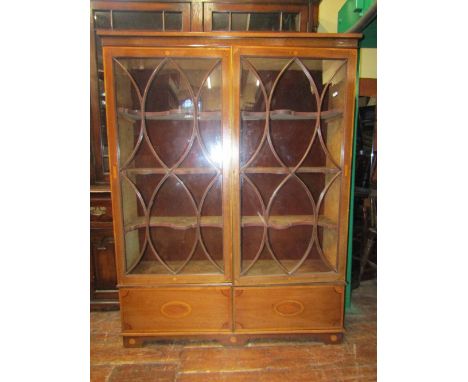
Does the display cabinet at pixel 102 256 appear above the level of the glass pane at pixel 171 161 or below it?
below

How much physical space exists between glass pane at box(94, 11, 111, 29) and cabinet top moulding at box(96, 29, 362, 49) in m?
0.56

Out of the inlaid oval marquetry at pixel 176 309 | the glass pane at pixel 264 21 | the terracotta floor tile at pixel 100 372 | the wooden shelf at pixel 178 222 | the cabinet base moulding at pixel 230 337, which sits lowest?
the terracotta floor tile at pixel 100 372

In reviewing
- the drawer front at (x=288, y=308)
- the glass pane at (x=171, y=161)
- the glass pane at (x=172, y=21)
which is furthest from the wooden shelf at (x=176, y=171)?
the glass pane at (x=172, y=21)

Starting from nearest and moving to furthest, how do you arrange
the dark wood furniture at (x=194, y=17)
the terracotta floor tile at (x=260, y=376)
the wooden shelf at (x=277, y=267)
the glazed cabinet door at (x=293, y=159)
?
1. the terracotta floor tile at (x=260, y=376)
2. the glazed cabinet door at (x=293, y=159)
3. the wooden shelf at (x=277, y=267)
4. the dark wood furniture at (x=194, y=17)

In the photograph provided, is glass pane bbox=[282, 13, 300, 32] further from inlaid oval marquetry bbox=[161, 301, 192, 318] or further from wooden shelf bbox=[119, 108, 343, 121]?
inlaid oval marquetry bbox=[161, 301, 192, 318]

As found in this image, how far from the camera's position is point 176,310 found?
143 cm

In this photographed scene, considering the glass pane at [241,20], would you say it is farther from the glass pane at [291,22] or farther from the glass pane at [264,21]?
the glass pane at [291,22]

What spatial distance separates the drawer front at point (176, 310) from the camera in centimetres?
142

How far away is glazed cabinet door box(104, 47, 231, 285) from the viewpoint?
1.33m

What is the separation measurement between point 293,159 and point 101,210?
136cm

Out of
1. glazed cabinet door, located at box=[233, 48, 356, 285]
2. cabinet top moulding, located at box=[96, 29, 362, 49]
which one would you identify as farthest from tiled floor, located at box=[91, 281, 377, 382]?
cabinet top moulding, located at box=[96, 29, 362, 49]

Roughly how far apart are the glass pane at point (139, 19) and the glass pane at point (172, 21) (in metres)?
0.04

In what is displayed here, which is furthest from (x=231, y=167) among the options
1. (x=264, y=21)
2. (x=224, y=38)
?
(x=264, y=21)
